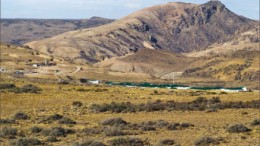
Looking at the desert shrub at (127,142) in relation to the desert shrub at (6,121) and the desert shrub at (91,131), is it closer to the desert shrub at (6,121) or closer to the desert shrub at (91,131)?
the desert shrub at (91,131)

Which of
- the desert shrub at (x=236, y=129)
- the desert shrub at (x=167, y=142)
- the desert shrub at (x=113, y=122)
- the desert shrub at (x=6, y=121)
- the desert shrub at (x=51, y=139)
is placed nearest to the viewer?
the desert shrub at (x=167, y=142)

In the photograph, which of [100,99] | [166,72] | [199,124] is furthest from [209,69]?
[199,124]

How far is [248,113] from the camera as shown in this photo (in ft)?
164

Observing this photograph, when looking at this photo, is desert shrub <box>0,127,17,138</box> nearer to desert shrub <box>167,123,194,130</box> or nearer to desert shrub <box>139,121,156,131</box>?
desert shrub <box>139,121,156,131</box>

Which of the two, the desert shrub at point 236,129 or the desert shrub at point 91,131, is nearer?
the desert shrub at point 91,131

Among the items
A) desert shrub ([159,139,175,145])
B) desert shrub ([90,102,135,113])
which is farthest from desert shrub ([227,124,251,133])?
desert shrub ([90,102,135,113])

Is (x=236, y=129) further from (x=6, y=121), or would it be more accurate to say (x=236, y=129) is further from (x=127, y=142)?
(x=6, y=121)

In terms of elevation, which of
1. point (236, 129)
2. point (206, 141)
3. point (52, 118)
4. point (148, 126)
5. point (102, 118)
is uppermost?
point (206, 141)

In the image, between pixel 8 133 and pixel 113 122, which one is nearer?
pixel 8 133

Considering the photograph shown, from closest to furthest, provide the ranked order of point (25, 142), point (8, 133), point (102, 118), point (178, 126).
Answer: point (25, 142)
point (8, 133)
point (178, 126)
point (102, 118)

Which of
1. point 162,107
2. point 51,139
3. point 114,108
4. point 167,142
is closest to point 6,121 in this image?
point 51,139

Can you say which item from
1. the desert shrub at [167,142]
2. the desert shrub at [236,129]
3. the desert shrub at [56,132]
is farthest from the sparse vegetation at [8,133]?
the desert shrub at [236,129]

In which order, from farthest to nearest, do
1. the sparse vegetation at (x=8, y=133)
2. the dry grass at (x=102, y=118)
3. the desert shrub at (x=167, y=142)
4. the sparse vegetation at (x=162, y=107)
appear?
1. the sparse vegetation at (x=162, y=107)
2. the sparse vegetation at (x=8, y=133)
3. the dry grass at (x=102, y=118)
4. the desert shrub at (x=167, y=142)

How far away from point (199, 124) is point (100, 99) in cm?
2696
